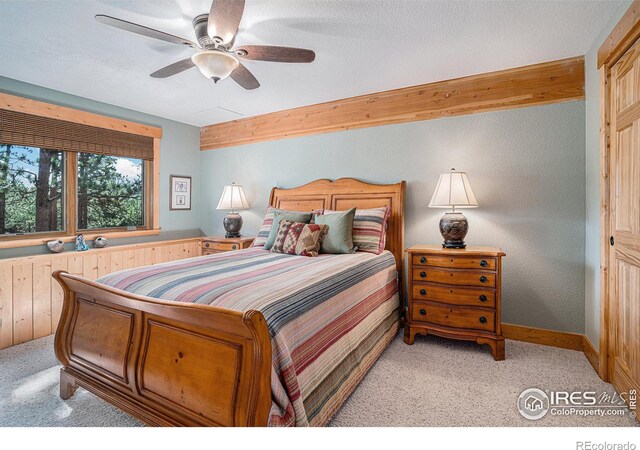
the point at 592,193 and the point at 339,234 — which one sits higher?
the point at 592,193

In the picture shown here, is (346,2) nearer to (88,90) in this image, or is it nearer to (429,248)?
(429,248)

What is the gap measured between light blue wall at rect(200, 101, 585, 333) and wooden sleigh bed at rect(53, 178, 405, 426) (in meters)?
2.41

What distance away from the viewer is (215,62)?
6.59 feet

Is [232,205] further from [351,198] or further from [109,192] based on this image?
[351,198]

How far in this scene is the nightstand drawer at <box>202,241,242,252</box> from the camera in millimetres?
3934

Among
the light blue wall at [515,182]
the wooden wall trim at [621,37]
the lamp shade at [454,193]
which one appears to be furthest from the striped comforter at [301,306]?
the wooden wall trim at [621,37]

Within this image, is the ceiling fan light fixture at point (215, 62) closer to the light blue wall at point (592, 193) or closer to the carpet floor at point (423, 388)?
the carpet floor at point (423, 388)

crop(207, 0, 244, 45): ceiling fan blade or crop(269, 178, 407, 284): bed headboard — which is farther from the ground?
crop(207, 0, 244, 45): ceiling fan blade

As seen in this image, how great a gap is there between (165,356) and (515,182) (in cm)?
297

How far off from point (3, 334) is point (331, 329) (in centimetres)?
298

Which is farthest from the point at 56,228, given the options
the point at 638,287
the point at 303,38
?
the point at 638,287

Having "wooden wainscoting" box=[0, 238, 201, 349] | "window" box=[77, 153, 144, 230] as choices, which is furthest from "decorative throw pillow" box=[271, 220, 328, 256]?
"window" box=[77, 153, 144, 230]

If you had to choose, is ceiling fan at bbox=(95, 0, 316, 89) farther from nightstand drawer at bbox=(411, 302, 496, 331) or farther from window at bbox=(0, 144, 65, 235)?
nightstand drawer at bbox=(411, 302, 496, 331)

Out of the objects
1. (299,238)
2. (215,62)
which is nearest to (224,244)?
(299,238)
